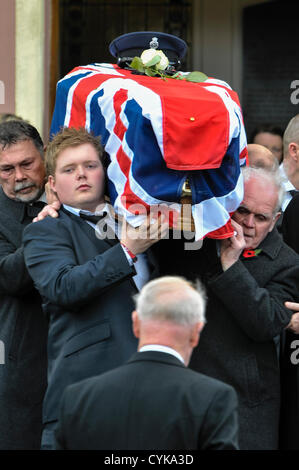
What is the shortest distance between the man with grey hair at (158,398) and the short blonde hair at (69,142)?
949mm

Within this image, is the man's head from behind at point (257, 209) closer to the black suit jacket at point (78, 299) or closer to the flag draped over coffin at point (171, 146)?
the flag draped over coffin at point (171, 146)

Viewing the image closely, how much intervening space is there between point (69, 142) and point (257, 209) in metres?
0.81

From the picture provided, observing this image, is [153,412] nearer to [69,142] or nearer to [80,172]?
[80,172]

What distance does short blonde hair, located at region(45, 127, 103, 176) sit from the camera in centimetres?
363

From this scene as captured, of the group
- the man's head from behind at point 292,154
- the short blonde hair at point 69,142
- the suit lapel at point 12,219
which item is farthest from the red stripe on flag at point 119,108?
the man's head from behind at point 292,154

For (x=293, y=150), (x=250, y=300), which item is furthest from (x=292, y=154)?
(x=250, y=300)

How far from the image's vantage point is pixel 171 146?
3.44 m

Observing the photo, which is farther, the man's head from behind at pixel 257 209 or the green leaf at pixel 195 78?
the green leaf at pixel 195 78

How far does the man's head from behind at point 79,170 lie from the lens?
141 inches

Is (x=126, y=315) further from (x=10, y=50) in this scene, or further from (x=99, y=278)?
(x=10, y=50)

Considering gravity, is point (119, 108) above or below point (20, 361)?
above

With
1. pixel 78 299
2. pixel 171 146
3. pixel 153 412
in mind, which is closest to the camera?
pixel 153 412
